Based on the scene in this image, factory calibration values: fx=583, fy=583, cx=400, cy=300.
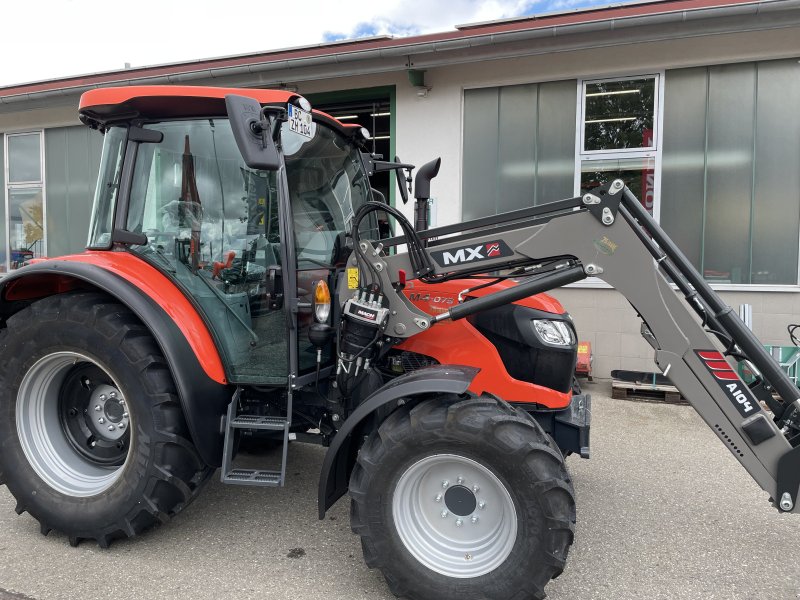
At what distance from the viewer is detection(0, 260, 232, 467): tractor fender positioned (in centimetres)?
287

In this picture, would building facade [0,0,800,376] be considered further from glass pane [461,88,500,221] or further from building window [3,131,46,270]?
building window [3,131,46,270]

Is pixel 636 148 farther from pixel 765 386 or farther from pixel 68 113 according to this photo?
pixel 68 113

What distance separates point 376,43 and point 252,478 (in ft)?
18.3

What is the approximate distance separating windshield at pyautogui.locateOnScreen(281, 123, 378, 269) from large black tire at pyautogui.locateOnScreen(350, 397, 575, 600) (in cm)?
107

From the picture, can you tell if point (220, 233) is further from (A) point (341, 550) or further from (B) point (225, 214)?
(A) point (341, 550)

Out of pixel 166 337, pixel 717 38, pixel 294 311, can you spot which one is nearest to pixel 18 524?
pixel 166 337

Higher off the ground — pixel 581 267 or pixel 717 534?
pixel 581 267

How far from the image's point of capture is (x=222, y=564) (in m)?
2.90

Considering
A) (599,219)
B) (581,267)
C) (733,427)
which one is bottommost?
(733,427)

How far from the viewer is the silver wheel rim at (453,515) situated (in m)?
2.52

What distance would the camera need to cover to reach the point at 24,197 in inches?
384

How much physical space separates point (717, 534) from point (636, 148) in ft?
15.0

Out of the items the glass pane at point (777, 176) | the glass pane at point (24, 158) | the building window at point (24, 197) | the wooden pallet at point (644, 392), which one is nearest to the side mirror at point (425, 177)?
the wooden pallet at point (644, 392)

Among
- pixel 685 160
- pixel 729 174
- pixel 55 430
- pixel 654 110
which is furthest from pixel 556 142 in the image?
pixel 55 430
